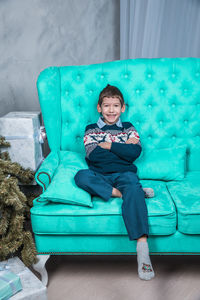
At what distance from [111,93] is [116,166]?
1.59ft

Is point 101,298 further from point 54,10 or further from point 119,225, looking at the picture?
point 54,10

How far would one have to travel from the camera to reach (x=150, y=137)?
2.18m

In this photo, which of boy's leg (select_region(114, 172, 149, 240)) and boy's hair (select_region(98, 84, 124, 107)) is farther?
boy's hair (select_region(98, 84, 124, 107))

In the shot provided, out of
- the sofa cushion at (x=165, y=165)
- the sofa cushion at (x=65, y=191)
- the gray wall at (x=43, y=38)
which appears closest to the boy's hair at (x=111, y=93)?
the sofa cushion at (x=165, y=165)

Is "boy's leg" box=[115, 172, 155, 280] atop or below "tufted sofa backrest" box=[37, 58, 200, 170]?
below

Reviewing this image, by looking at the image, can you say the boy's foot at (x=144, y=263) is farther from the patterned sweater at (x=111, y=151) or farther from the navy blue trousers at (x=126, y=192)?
the patterned sweater at (x=111, y=151)

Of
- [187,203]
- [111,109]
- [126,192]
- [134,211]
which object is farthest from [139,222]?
[111,109]

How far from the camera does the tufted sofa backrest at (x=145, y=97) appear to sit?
2145 millimetres

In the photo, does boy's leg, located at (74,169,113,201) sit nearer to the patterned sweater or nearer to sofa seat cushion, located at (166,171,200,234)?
the patterned sweater

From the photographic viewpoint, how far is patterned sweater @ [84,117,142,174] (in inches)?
74.5

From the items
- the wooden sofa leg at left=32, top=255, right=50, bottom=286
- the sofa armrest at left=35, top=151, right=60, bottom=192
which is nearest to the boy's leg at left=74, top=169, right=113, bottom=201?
the sofa armrest at left=35, top=151, right=60, bottom=192

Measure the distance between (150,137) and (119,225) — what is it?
32.9 inches

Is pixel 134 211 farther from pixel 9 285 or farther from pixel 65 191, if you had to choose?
pixel 9 285

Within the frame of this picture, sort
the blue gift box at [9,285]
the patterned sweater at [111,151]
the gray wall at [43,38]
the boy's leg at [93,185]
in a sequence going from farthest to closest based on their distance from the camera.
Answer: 1. the gray wall at [43,38]
2. the patterned sweater at [111,151]
3. the boy's leg at [93,185]
4. the blue gift box at [9,285]
